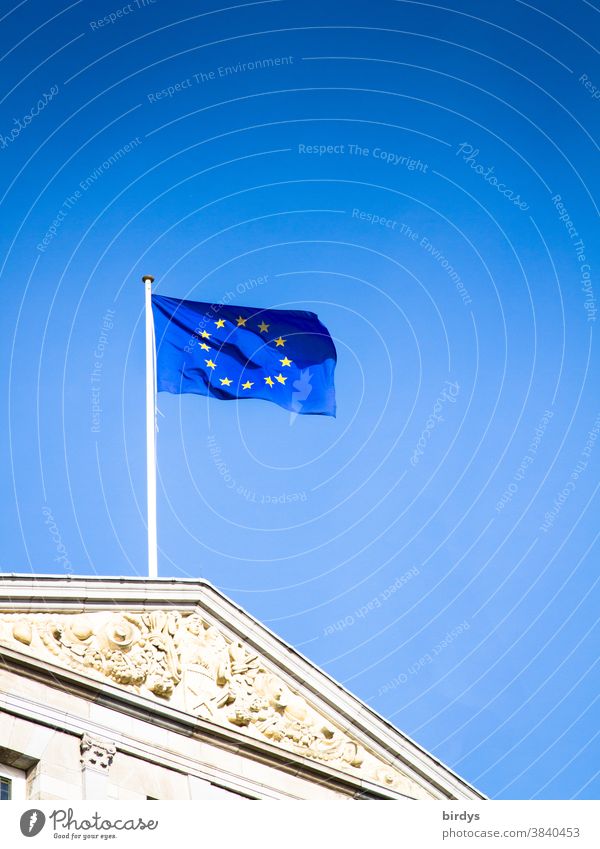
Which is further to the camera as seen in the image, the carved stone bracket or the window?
the carved stone bracket

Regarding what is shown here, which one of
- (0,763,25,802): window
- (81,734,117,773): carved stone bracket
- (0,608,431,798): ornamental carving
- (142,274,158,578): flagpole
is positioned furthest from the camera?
(142,274,158,578): flagpole

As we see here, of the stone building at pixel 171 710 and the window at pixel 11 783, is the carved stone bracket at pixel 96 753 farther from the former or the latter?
the window at pixel 11 783

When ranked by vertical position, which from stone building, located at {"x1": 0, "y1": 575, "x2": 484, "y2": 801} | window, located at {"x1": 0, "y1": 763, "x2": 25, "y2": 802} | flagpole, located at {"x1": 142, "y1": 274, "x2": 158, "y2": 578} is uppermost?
flagpole, located at {"x1": 142, "y1": 274, "x2": 158, "y2": 578}

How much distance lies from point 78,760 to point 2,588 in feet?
14.6

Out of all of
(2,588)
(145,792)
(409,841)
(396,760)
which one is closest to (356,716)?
(396,760)

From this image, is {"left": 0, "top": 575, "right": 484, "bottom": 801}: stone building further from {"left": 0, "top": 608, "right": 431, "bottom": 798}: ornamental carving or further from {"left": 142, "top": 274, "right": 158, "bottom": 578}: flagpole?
{"left": 142, "top": 274, "right": 158, "bottom": 578}: flagpole

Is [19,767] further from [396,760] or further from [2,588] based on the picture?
[396,760]

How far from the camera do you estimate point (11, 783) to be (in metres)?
43.1

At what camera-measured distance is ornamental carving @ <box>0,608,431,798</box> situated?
4541 cm

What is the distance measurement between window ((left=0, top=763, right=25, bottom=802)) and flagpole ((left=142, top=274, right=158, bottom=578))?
6.81 meters

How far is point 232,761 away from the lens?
46.8 m

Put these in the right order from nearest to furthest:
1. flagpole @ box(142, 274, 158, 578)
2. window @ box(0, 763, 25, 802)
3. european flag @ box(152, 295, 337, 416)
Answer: window @ box(0, 763, 25, 802) < flagpole @ box(142, 274, 158, 578) < european flag @ box(152, 295, 337, 416)

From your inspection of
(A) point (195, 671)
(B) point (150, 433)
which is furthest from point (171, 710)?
(B) point (150, 433)

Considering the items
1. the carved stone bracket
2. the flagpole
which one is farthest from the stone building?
the flagpole
